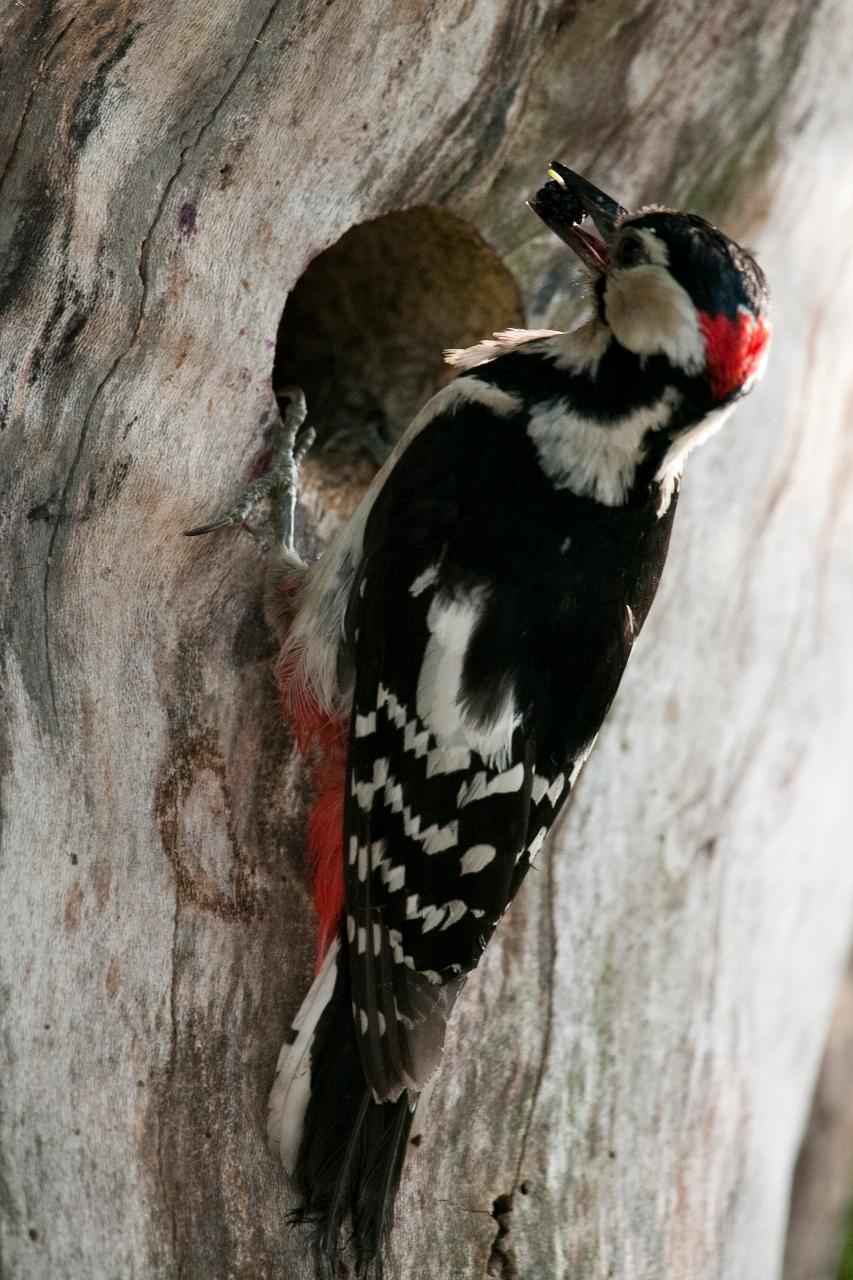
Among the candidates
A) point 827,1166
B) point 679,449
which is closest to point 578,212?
point 679,449

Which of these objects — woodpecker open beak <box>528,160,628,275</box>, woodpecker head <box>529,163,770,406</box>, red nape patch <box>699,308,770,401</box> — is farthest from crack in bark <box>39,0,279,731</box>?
red nape patch <box>699,308,770,401</box>

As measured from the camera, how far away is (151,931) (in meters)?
2.22

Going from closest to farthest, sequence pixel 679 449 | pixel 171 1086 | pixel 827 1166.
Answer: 1. pixel 171 1086
2. pixel 679 449
3. pixel 827 1166

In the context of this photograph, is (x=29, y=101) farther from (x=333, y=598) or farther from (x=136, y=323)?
(x=333, y=598)

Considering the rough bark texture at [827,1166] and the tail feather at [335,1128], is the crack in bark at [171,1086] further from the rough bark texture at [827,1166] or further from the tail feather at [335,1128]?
the rough bark texture at [827,1166]

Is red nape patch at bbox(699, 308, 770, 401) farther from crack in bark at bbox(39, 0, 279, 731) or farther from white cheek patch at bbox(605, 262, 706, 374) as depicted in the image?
crack in bark at bbox(39, 0, 279, 731)

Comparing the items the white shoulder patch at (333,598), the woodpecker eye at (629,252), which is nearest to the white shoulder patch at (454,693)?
the white shoulder patch at (333,598)

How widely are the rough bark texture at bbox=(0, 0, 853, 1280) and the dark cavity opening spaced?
5 cm

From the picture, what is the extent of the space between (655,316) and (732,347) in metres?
0.15

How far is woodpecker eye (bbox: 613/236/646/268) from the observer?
2248 mm

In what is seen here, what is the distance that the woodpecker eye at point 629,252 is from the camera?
225 centimetres

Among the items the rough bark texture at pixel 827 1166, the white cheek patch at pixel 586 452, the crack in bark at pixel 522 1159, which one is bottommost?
the rough bark texture at pixel 827 1166

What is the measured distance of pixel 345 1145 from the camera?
226 centimetres

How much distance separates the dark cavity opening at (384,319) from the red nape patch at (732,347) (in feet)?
2.52
